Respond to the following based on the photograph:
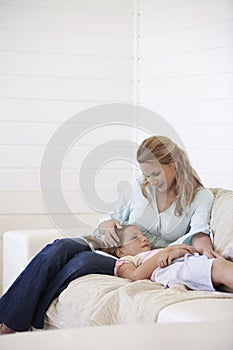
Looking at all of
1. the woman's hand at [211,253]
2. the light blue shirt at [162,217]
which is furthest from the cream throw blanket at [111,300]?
the light blue shirt at [162,217]

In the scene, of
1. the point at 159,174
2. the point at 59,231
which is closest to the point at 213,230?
the point at 159,174

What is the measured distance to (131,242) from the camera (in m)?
1.93

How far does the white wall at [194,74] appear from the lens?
2.31m

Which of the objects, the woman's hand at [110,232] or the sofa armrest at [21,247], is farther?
the sofa armrest at [21,247]

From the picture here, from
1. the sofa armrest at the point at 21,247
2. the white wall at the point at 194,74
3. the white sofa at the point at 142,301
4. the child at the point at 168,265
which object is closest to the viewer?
the white sofa at the point at 142,301

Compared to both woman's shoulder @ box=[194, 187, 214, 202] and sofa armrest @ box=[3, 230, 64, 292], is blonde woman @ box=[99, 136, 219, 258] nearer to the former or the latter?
woman's shoulder @ box=[194, 187, 214, 202]

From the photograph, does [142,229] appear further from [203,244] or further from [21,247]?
[21,247]

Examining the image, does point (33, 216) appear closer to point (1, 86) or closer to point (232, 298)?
point (1, 86)

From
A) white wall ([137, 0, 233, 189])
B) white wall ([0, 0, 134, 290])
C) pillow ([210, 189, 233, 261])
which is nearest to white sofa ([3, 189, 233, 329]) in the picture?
pillow ([210, 189, 233, 261])

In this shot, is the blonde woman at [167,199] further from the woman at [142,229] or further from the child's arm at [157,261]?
the child's arm at [157,261]

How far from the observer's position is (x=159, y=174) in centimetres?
192

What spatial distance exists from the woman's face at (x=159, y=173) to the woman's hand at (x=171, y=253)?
0.23m

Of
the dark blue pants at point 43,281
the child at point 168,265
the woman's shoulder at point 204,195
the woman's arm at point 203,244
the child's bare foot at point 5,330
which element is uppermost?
the woman's shoulder at point 204,195

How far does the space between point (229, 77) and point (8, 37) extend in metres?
0.76
